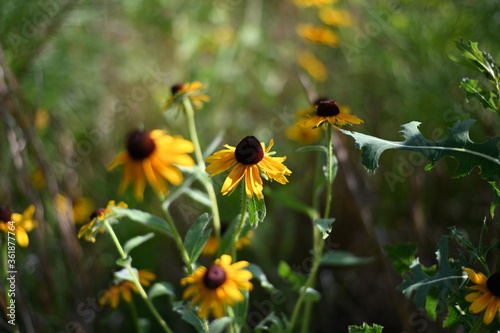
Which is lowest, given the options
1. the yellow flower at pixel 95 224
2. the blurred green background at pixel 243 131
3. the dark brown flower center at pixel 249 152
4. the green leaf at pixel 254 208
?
the blurred green background at pixel 243 131

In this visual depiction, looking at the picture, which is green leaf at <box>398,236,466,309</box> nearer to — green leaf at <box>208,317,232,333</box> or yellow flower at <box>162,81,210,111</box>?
green leaf at <box>208,317,232,333</box>

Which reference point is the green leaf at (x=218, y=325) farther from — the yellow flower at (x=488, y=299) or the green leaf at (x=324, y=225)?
the yellow flower at (x=488, y=299)

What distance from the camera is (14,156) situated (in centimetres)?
123

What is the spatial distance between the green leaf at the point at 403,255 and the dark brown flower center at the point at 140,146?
53 cm

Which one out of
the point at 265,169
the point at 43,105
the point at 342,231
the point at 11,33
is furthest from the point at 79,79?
the point at 265,169

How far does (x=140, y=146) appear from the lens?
721mm

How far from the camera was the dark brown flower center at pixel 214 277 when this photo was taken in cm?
78

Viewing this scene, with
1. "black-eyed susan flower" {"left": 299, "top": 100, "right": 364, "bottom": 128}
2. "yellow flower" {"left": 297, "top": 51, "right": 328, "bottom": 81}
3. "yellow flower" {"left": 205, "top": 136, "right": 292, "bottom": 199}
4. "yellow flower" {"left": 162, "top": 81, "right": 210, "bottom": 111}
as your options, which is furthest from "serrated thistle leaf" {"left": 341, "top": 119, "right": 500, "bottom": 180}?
"yellow flower" {"left": 297, "top": 51, "right": 328, "bottom": 81}

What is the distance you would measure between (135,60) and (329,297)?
1603mm

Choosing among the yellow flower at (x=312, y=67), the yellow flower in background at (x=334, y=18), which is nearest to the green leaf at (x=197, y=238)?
the yellow flower at (x=312, y=67)

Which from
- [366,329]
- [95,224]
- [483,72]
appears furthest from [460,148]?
[95,224]

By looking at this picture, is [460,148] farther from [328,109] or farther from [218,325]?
[218,325]

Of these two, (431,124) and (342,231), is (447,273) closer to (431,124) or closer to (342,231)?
(342,231)

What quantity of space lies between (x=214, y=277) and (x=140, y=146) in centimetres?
25
